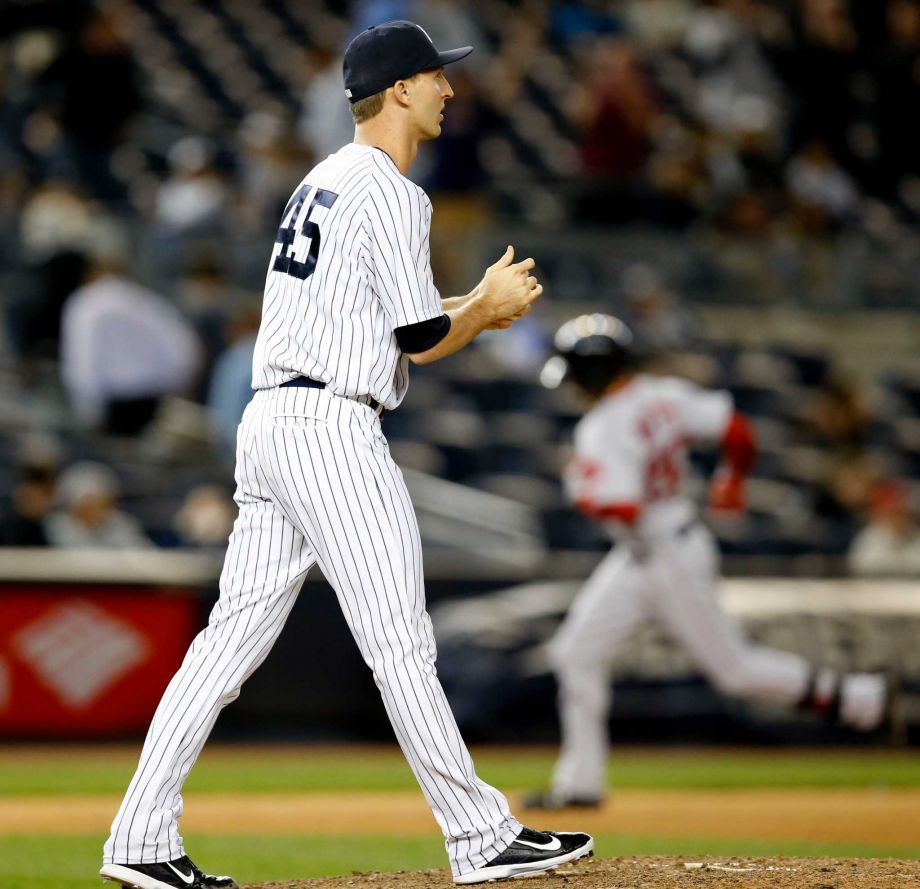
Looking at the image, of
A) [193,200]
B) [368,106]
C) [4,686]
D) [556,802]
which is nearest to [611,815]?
[556,802]

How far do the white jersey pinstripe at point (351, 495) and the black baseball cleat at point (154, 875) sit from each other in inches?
1.0

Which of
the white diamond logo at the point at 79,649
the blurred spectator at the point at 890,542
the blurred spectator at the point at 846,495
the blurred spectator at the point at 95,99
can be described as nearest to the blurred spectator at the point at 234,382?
the white diamond logo at the point at 79,649

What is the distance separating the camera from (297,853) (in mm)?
6094

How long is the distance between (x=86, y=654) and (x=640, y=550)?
12.4 ft

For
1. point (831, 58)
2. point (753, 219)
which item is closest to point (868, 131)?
point (831, 58)

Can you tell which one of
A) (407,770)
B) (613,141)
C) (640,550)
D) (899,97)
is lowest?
(407,770)

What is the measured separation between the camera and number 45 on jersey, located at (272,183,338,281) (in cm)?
425

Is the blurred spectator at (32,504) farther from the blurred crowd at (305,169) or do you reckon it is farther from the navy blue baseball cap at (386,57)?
the navy blue baseball cap at (386,57)

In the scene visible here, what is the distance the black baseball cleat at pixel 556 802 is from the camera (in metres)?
7.07

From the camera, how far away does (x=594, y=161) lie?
13.7 metres

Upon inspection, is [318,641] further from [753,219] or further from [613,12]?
[613,12]

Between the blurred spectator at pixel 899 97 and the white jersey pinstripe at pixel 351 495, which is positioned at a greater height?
the blurred spectator at pixel 899 97

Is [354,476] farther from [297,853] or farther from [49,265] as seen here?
[49,265]

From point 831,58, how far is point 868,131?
0.87 metres
